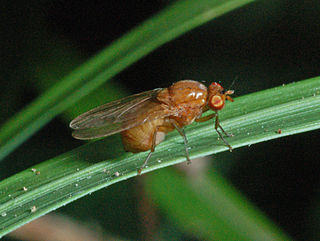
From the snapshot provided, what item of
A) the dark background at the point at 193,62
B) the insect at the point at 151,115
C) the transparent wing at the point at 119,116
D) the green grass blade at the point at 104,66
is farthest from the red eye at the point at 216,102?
the dark background at the point at 193,62

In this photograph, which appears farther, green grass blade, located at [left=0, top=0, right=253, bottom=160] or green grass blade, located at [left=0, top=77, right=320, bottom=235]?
Result: green grass blade, located at [left=0, top=0, right=253, bottom=160]

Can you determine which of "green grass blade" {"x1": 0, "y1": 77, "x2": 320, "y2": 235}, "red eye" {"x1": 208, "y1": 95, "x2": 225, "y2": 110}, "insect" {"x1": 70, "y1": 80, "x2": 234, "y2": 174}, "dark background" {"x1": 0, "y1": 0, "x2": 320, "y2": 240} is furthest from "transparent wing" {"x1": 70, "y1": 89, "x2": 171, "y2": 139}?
"dark background" {"x1": 0, "y1": 0, "x2": 320, "y2": 240}

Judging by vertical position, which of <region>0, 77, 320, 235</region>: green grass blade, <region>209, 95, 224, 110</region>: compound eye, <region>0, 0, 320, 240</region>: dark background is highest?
<region>0, 0, 320, 240</region>: dark background

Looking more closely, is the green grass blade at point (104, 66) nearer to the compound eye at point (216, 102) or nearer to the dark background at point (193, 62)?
the compound eye at point (216, 102)

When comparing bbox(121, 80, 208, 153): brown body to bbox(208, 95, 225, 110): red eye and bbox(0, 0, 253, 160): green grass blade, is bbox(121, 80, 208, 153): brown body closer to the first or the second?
bbox(208, 95, 225, 110): red eye

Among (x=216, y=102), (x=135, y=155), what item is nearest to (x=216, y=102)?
(x=216, y=102)

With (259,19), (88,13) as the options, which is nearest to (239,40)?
(259,19)

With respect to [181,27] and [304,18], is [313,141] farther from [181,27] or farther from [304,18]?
[181,27]
